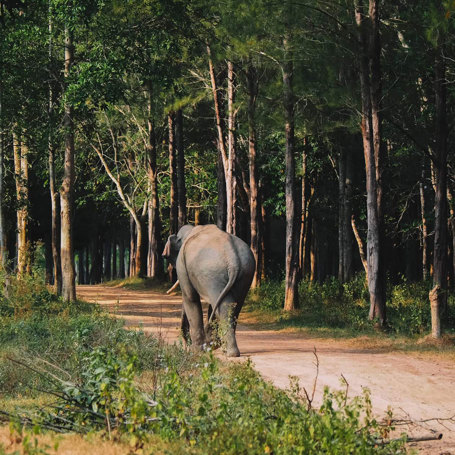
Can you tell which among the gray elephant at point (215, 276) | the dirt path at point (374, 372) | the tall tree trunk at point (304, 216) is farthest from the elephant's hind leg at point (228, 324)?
the tall tree trunk at point (304, 216)

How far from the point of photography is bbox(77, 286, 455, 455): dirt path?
10797 millimetres

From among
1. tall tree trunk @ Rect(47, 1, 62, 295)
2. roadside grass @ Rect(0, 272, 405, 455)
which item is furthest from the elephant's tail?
tall tree trunk @ Rect(47, 1, 62, 295)

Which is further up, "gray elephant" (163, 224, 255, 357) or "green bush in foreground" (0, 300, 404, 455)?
"gray elephant" (163, 224, 255, 357)

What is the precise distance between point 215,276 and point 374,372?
2.88 meters

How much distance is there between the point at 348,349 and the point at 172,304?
12544 mm

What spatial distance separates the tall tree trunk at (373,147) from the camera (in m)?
19.1

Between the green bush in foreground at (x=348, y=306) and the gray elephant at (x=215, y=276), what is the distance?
5194 mm

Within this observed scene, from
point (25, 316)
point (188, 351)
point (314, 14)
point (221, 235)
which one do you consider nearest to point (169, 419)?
point (188, 351)

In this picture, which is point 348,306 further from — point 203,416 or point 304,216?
point 203,416

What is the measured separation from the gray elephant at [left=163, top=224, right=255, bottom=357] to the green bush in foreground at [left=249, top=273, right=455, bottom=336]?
5.19 m

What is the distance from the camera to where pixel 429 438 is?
9.23 meters

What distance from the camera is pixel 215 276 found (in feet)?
47.0

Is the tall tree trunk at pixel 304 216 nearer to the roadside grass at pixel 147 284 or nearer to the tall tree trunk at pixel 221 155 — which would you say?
the tall tree trunk at pixel 221 155

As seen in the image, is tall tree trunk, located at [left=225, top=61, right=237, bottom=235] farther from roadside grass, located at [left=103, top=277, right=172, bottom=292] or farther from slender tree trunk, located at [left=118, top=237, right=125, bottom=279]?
slender tree trunk, located at [left=118, top=237, right=125, bottom=279]
